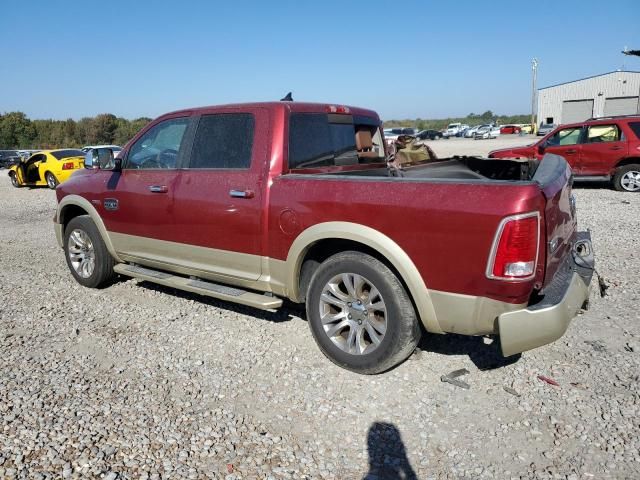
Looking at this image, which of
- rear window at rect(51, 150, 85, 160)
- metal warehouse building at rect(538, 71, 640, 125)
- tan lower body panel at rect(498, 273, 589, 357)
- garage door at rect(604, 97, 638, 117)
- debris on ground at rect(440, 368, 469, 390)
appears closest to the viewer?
tan lower body panel at rect(498, 273, 589, 357)

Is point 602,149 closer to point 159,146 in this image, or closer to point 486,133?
point 159,146

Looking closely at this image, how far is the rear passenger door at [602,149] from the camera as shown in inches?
461

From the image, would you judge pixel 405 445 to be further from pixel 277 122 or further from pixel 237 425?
pixel 277 122

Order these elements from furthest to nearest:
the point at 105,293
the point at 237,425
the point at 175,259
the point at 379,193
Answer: the point at 105,293
the point at 175,259
the point at 379,193
the point at 237,425

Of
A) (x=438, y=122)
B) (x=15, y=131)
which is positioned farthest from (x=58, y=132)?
(x=438, y=122)

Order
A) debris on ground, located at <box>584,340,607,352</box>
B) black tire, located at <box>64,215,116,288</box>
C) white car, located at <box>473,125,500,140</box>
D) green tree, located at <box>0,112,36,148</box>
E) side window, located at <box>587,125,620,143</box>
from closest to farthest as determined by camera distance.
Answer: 1. debris on ground, located at <box>584,340,607,352</box>
2. black tire, located at <box>64,215,116,288</box>
3. side window, located at <box>587,125,620,143</box>
4. green tree, located at <box>0,112,36,148</box>
5. white car, located at <box>473,125,500,140</box>

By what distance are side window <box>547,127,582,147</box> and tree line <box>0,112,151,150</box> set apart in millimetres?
45307

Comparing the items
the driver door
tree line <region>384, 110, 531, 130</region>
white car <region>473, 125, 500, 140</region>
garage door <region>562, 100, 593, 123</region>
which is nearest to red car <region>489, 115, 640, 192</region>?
the driver door

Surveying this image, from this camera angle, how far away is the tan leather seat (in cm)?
495

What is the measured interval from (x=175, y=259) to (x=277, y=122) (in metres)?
1.65

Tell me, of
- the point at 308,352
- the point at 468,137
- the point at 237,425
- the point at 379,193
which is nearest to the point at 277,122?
the point at 379,193

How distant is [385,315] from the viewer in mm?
3441

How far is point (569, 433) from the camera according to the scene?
9.54 feet

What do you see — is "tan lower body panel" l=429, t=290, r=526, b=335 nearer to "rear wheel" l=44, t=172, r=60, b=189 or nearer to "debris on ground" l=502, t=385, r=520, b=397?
"debris on ground" l=502, t=385, r=520, b=397
